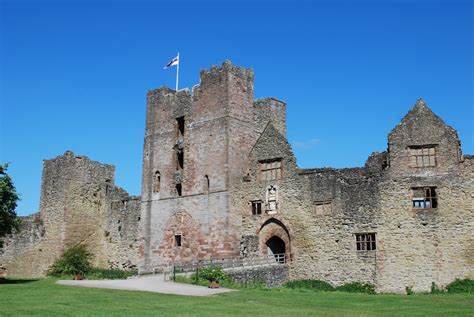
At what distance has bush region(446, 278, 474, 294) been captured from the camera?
2614 cm

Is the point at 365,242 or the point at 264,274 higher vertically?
the point at 365,242

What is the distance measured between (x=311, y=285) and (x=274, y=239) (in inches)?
167

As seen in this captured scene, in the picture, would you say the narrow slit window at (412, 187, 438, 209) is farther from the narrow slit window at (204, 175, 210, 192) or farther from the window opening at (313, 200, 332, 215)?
the narrow slit window at (204, 175, 210, 192)

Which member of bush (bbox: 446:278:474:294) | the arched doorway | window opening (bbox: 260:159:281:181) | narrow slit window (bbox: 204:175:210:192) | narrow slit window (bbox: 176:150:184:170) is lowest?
bush (bbox: 446:278:474:294)

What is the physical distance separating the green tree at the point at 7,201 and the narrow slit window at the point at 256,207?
42.9 feet

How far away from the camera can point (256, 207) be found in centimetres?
3316

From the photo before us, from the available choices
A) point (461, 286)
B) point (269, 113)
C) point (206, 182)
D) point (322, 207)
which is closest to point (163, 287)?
point (322, 207)

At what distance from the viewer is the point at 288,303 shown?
19.0 m

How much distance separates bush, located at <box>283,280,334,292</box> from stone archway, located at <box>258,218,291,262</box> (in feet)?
5.87

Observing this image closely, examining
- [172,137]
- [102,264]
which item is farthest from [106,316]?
[102,264]

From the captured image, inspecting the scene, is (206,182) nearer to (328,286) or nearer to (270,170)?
(270,170)

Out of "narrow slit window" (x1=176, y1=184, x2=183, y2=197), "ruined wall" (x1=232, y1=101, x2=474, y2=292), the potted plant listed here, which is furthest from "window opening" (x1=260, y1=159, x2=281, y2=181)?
Answer: the potted plant

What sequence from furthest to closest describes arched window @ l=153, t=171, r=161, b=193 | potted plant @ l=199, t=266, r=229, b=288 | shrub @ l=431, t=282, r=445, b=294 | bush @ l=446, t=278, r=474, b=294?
arched window @ l=153, t=171, r=161, b=193 < shrub @ l=431, t=282, r=445, b=294 < bush @ l=446, t=278, r=474, b=294 < potted plant @ l=199, t=266, r=229, b=288

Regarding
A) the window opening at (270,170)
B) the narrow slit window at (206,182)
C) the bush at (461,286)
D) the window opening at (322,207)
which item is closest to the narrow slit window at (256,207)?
the window opening at (270,170)
